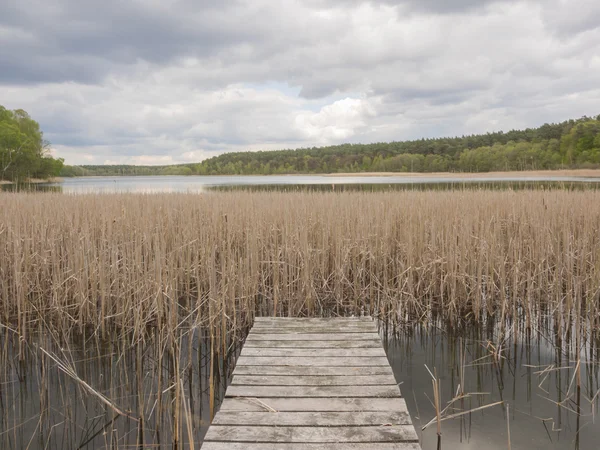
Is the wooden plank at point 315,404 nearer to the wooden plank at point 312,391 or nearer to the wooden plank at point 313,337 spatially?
the wooden plank at point 312,391

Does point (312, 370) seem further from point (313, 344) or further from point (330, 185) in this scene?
point (330, 185)

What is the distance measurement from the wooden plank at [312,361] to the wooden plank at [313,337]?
34cm

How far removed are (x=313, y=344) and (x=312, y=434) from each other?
3.70ft

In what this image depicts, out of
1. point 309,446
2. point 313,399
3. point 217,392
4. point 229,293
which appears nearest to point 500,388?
point 313,399

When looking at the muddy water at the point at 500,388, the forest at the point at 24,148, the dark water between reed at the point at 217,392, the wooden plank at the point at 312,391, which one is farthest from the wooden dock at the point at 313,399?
the forest at the point at 24,148

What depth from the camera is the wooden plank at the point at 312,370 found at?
2.40 meters

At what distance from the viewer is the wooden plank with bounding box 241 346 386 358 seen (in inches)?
106

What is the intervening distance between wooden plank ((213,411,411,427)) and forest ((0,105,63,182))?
106 ft

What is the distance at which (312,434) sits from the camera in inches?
69.8

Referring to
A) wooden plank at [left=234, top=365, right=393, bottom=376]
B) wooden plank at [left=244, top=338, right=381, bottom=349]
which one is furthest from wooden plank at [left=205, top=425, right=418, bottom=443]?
wooden plank at [left=244, top=338, right=381, bottom=349]

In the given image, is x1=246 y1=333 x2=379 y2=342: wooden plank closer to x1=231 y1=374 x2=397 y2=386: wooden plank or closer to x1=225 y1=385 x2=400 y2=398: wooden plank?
x1=231 y1=374 x2=397 y2=386: wooden plank

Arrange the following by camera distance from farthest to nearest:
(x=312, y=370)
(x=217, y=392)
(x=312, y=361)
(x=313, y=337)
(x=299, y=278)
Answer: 1. (x=299, y=278)
2. (x=313, y=337)
3. (x=217, y=392)
4. (x=312, y=361)
5. (x=312, y=370)

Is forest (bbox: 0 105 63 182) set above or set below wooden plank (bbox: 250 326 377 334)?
above

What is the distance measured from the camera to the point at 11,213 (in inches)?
249
